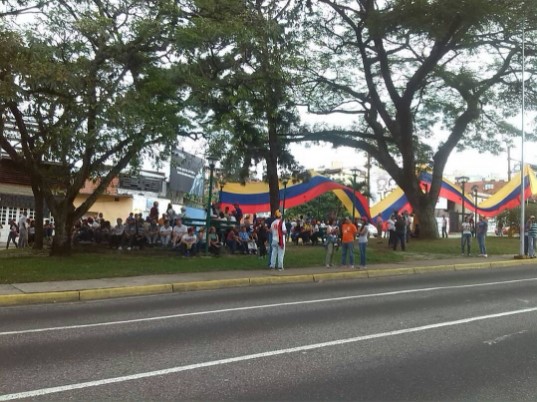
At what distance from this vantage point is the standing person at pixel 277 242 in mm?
14734

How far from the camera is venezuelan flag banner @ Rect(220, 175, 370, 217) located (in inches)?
1075

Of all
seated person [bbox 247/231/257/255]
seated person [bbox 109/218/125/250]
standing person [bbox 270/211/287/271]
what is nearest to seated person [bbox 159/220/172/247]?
seated person [bbox 109/218/125/250]

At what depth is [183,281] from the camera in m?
12.5

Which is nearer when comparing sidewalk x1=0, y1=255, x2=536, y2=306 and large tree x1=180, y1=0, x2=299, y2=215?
sidewalk x1=0, y1=255, x2=536, y2=306

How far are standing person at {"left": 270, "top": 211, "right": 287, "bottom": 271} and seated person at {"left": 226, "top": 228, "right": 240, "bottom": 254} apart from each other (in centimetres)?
421

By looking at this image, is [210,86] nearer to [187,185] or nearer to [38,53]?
[38,53]

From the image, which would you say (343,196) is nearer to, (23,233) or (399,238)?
(399,238)

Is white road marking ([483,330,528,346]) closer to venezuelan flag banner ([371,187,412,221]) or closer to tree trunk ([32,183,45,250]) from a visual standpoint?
tree trunk ([32,183,45,250])

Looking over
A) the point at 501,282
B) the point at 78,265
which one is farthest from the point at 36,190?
the point at 501,282

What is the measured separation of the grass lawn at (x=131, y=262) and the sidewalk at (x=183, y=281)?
67 cm

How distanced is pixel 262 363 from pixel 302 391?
0.98 meters

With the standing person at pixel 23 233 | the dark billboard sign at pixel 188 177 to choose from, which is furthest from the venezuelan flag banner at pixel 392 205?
the standing person at pixel 23 233

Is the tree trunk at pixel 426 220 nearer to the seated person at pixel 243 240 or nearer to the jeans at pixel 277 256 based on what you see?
the seated person at pixel 243 240

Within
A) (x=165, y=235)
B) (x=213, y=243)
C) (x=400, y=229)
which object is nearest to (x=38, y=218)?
(x=165, y=235)
